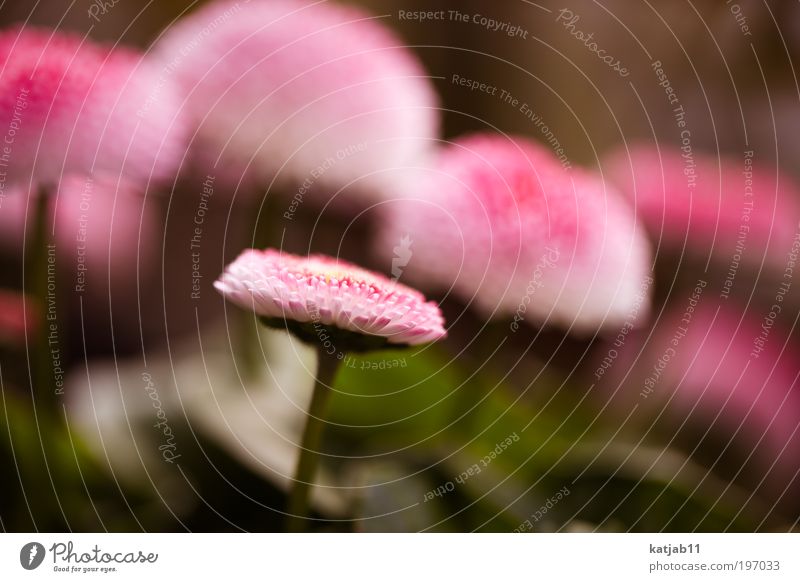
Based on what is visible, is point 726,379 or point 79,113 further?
point 726,379

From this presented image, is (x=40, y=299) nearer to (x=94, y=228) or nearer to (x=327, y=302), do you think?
(x=94, y=228)

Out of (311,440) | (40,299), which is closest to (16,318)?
(40,299)

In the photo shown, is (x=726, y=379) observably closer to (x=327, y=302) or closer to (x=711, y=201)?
(x=711, y=201)

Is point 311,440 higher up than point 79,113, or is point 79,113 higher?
point 79,113

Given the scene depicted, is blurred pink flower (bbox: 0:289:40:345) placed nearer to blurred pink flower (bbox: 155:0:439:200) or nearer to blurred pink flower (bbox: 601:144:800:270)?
blurred pink flower (bbox: 155:0:439:200)
